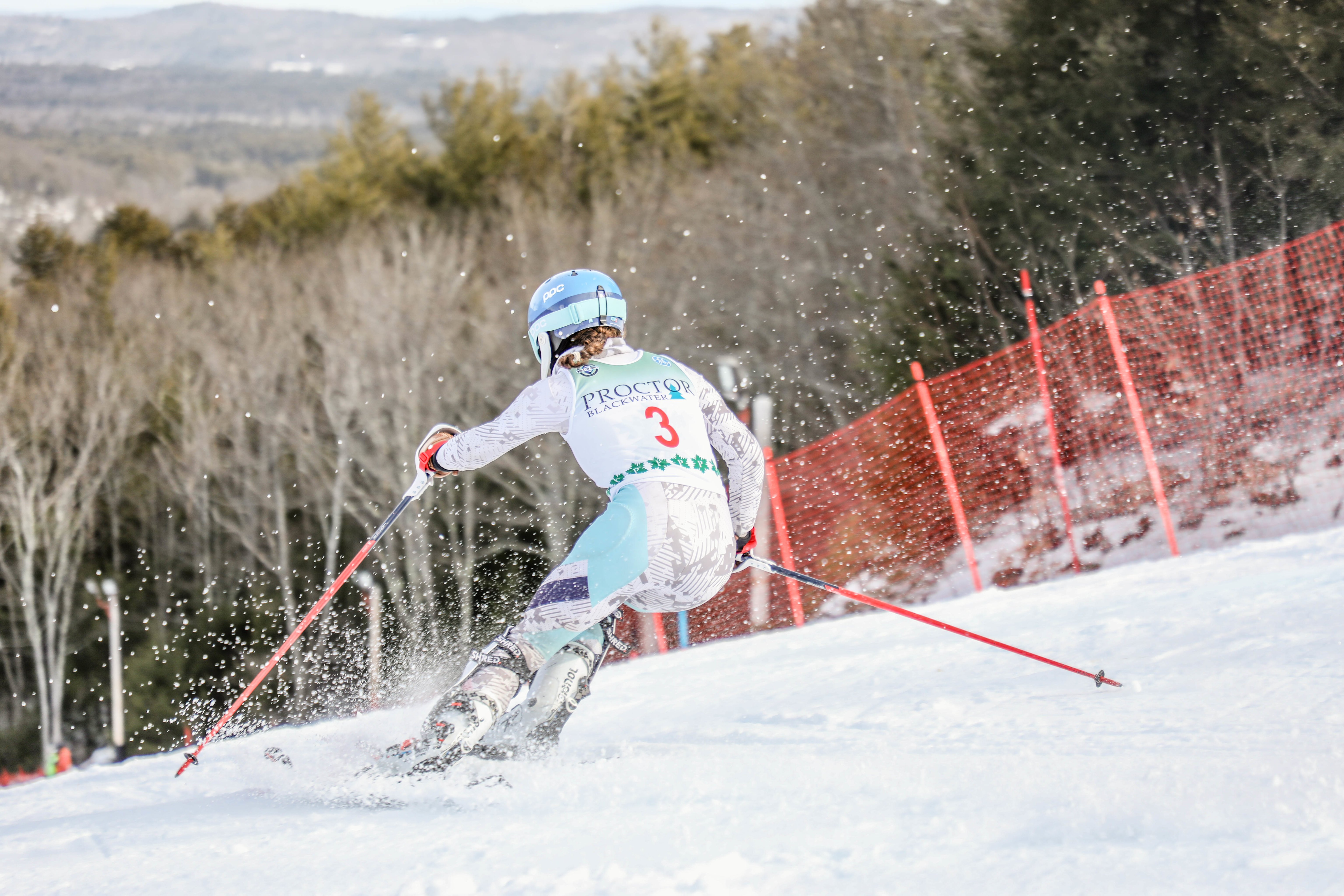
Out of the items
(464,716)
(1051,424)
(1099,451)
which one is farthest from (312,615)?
(1099,451)

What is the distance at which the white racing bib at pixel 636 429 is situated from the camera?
344 centimetres

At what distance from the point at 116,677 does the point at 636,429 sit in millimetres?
22635

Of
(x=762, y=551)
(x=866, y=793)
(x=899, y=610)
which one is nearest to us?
(x=866, y=793)

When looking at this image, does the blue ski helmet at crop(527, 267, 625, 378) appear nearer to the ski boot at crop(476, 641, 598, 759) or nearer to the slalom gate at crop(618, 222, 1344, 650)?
the ski boot at crop(476, 641, 598, 759)

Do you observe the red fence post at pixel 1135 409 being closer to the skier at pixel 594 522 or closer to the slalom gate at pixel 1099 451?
the slalom gate at pixel 1099 451

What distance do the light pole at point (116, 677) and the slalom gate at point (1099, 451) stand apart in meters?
14.7

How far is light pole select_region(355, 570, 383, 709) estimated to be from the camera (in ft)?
51.5

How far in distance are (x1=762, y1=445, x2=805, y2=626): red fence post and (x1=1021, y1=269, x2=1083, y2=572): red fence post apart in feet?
6.30

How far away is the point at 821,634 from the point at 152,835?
12.2ft

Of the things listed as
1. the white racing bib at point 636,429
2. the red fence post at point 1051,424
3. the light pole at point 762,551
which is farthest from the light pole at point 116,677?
the white racing bib at point 636,429

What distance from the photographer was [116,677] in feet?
74.4

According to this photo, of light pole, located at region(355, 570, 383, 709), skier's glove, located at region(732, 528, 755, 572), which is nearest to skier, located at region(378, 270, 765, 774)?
skier's glove, located at region(732, 528, 755, 572)

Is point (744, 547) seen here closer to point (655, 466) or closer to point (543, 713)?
point (655, 466)

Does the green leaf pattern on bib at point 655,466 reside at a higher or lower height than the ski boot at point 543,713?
higher
